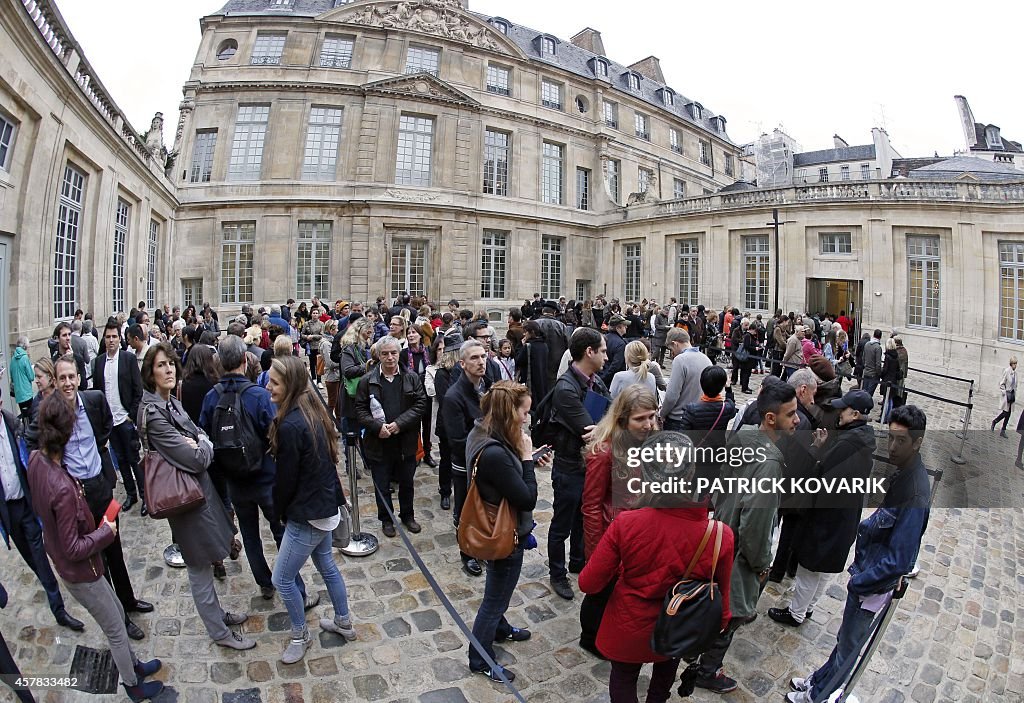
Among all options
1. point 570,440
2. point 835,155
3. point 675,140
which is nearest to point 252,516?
point 570,440

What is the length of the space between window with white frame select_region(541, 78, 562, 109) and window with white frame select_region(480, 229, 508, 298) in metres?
6.79

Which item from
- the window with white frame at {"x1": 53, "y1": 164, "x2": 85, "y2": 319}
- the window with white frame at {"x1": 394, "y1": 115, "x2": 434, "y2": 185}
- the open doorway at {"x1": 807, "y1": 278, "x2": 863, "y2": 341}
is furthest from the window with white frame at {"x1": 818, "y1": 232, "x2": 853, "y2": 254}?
the window with white frame at {"x1": 53, "y1": 164, "x2": 85, "y2": 319}

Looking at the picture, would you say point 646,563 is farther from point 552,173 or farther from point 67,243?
point 552,173

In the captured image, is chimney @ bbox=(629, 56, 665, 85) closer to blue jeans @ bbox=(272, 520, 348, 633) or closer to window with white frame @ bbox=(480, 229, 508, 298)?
window with white frame @ bbox=(480, 229, 508, 298)

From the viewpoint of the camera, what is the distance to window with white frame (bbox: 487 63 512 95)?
21.5m

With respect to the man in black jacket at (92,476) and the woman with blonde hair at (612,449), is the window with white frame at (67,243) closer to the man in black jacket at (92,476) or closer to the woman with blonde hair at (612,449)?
the man in black jacket at (92,476)

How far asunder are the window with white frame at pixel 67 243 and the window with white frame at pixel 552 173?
16485 millimetres

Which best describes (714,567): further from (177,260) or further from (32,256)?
(177,260)

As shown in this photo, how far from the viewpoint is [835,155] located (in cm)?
3959

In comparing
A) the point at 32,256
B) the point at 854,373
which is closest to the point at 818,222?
the point at 854,373

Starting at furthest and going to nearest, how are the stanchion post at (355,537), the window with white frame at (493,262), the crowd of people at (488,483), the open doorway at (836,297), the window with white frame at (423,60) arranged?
the window with white frame at (493,262), the window with white frame at (423,60), the open doorway at (836,297), the stanchion post at (355,537), the crowd of people at (488,483)

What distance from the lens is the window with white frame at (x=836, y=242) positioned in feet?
52.4

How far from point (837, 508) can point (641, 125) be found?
26427 mm

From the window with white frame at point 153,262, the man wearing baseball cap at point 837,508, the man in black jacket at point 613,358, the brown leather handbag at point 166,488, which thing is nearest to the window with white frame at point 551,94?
the window with white frame at point 153,262
